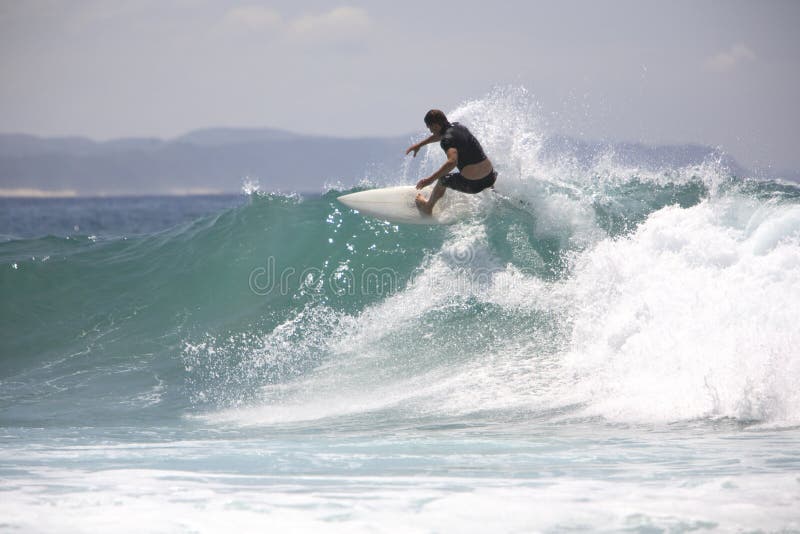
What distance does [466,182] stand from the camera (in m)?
8.54

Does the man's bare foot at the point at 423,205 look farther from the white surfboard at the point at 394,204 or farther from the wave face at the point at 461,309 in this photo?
the wave face at the point at 461,309

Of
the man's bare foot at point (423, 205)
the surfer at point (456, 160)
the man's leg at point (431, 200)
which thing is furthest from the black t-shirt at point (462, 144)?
the man's bare foot at point (423, 205)

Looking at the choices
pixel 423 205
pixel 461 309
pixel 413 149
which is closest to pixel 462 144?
pixel 413 149

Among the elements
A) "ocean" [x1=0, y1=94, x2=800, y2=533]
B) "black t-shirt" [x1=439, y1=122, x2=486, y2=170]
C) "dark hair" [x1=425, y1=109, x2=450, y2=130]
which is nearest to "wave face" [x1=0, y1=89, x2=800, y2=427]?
"ocean" [x1=0, y1=94, x2=800, y2=533]

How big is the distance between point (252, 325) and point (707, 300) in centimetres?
471

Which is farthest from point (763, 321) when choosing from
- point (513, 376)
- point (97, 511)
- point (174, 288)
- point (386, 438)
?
point (174, 288)

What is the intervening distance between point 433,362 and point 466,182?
2.06 metres

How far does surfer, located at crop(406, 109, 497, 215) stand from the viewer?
318 inches

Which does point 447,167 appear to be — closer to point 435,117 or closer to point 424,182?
point 424,182

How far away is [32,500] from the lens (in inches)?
175

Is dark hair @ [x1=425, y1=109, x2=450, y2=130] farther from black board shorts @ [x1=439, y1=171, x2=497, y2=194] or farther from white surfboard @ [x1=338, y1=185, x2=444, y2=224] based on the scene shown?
white surfboard @ [x1=338, y1=185, x2=444, y2=224]

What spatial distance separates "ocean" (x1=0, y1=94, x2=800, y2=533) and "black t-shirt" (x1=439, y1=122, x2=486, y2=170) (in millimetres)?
858

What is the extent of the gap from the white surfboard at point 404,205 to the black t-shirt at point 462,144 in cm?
73

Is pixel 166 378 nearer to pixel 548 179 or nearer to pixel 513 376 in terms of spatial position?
pixel 513 376
